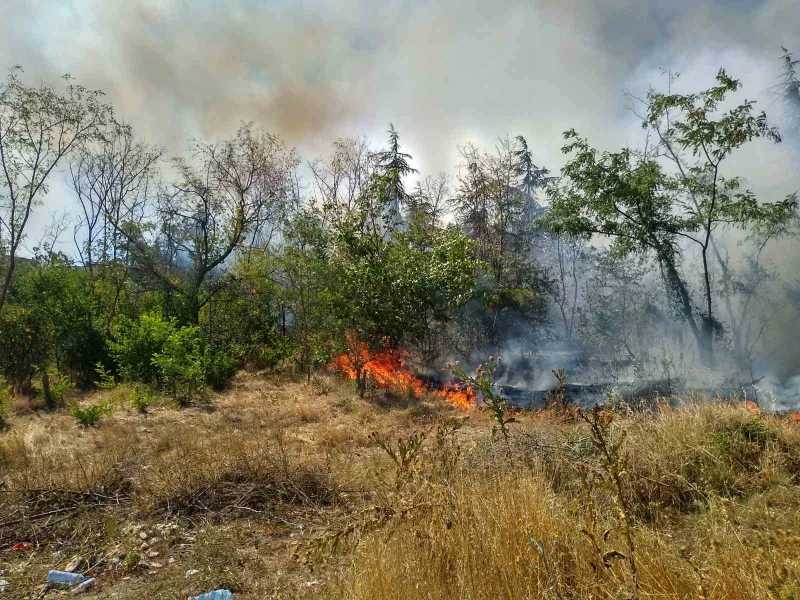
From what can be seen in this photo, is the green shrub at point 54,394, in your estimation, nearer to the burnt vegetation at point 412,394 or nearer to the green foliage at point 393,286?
the burnt vegetation at point 412,394

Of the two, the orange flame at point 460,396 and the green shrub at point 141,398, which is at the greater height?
the green shrub at point 141,398

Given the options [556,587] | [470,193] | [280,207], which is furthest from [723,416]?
[280,207]

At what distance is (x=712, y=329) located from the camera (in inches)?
515

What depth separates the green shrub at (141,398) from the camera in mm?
9781

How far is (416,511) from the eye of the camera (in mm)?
3027

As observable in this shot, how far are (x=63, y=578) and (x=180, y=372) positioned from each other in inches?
287

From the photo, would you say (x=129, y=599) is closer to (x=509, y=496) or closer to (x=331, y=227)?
(x=509, y=496)

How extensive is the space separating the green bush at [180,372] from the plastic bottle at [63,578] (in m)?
6.99

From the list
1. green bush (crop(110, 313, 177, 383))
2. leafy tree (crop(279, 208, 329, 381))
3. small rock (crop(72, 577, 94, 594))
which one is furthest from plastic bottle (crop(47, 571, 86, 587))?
leafy tree (crop(279, 208, 329, 381))

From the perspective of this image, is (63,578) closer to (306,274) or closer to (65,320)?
(306,274)

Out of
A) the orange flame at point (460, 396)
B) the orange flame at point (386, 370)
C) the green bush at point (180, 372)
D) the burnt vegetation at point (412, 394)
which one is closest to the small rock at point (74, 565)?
the burnt vegetation at point (412, 394)

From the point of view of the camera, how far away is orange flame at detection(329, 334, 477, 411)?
1197 cm

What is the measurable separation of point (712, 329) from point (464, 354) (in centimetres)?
622

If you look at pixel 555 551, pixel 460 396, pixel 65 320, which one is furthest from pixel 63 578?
pixel 65 320
